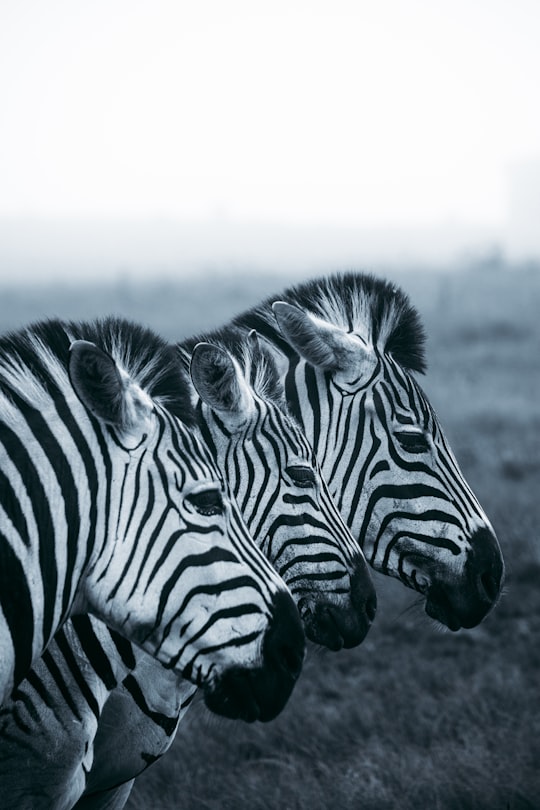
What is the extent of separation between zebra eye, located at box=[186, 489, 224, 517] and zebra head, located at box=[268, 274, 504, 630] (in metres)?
1.43

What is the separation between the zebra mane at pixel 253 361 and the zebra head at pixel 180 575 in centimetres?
101

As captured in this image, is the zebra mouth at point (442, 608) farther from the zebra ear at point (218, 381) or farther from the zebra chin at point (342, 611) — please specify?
the zebra ear at point (218, 381)

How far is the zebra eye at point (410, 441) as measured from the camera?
4340mm

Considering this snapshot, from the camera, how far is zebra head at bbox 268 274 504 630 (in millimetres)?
4203

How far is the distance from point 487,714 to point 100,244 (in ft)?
231

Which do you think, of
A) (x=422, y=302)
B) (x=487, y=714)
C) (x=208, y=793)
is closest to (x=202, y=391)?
(x=208, y=793)

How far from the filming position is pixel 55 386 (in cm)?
305

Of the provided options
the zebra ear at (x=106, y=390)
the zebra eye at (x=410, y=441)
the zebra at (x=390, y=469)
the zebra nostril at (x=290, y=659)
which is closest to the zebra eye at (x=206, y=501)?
the zebra ear at (x=106, y=390)

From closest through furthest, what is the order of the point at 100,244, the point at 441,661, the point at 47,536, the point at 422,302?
the point at 47,536 < the point at 441,661 < the point at 422,302 < the point at 100,244

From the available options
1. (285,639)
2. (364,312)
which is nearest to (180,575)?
(285,639)

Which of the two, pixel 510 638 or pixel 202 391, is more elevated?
pixel 202 391

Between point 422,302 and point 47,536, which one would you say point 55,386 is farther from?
point 422,302

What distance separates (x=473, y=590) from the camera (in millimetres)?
4176

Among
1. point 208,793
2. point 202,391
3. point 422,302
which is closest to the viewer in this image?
point 202,391
